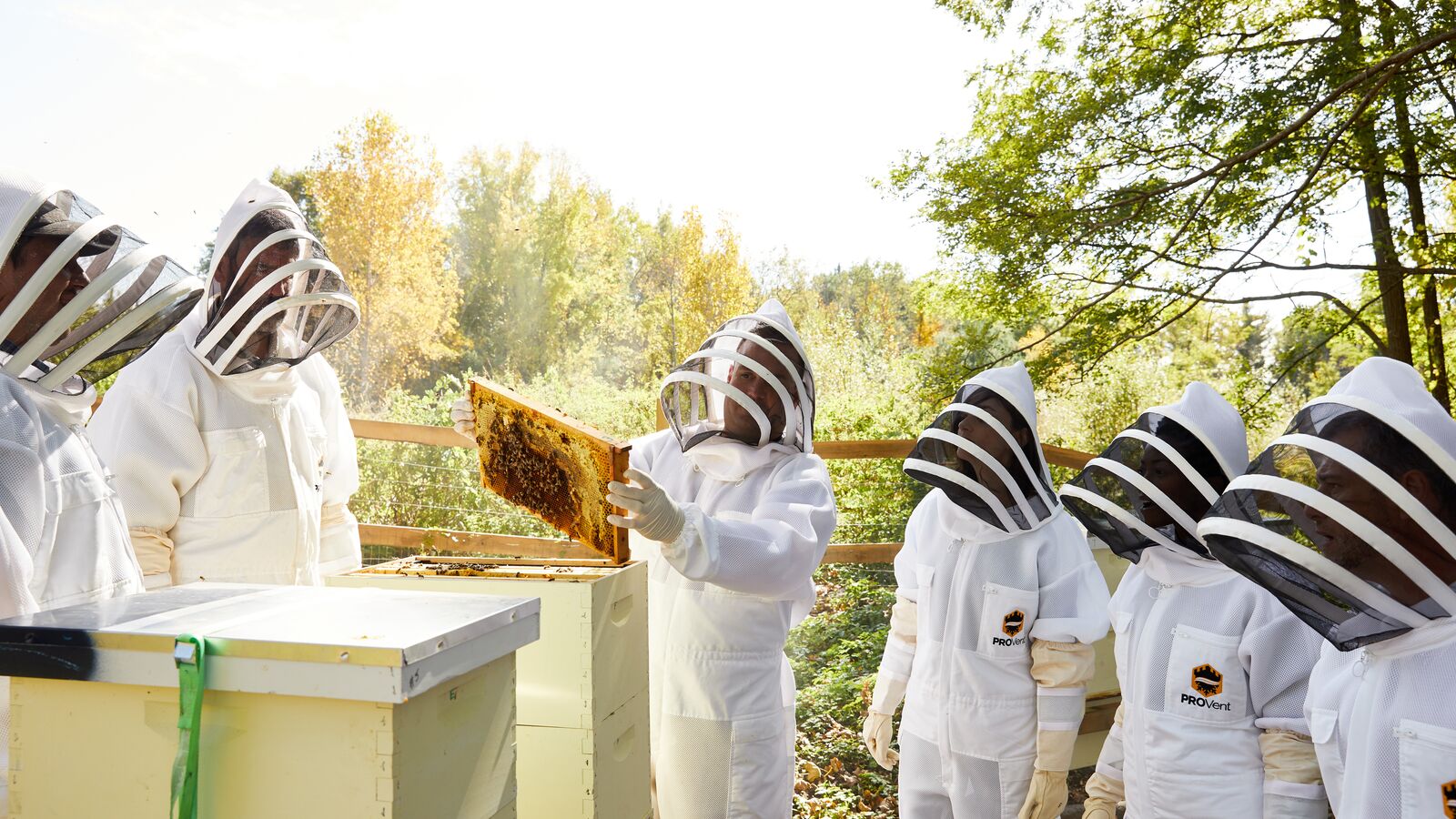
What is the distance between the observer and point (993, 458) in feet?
10.5

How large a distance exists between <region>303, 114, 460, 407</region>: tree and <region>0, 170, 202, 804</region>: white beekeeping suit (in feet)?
67.4

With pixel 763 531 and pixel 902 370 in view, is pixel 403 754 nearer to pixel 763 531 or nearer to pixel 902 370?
pixel 763 531

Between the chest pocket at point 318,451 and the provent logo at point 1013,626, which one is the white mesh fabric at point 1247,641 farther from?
the chest pocket at point 318,451

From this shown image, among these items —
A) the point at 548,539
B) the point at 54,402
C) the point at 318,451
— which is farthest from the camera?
the point at 548,539

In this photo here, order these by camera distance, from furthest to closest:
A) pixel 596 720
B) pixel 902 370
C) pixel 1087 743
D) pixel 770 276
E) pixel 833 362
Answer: pixel 770 276 < pixel 833 362 < pixel 902 370 < pixel 1087 743 < pixel 596 720

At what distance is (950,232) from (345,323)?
685 cm

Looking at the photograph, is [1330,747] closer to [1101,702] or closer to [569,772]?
[569,772]

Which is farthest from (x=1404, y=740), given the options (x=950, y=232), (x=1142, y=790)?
(x=950, y=232)

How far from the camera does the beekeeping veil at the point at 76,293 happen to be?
77.3 inches

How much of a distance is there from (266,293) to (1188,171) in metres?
8.03

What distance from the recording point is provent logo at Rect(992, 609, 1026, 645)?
3.25 m

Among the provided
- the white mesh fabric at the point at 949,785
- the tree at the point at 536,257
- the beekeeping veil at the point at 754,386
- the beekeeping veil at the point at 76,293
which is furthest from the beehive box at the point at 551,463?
the tree at the point at 536,257

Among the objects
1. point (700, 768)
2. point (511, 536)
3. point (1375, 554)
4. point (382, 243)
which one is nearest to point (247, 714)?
point (700, 768)

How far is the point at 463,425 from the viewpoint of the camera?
3268 mm
